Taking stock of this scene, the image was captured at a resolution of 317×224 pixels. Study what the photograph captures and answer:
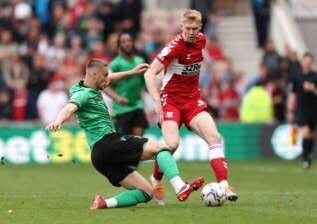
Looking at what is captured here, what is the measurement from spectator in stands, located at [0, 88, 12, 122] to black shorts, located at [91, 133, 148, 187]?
14183mm

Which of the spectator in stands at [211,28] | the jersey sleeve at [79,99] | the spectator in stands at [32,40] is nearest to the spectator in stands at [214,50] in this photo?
the spectator in stands at [211,28]

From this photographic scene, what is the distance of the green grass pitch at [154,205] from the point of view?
12.6 metres

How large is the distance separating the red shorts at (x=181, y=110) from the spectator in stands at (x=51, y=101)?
40.3 feet

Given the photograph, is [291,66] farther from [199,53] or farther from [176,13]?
[199,53]

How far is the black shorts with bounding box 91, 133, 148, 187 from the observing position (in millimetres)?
13477

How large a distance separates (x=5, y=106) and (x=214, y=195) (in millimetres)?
14412

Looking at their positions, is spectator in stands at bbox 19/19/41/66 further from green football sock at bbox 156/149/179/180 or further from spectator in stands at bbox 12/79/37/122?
green football sock at bbox 156/149/179/180

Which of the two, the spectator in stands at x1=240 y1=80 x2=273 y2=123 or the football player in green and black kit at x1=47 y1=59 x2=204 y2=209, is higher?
the spectator in stands at x1=240 y1=80 x2=273 y2=123

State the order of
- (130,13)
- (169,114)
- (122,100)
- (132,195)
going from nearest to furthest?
1. (132,195)
2. (169,114)
3. (122,100)
4. (130,13)

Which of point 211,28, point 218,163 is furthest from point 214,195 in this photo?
point 211,28

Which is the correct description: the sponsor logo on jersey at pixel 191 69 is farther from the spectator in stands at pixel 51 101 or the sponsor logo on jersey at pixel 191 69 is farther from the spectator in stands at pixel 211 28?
the spectator in stands at pixel 211 28

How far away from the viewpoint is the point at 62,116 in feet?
41.9

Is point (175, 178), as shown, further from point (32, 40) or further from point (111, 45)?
point (32, 40)

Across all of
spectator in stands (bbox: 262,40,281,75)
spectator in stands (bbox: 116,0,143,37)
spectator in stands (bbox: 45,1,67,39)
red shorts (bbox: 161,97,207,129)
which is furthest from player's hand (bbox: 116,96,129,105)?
spectator in stands (bbox: 45,1,67,39)
